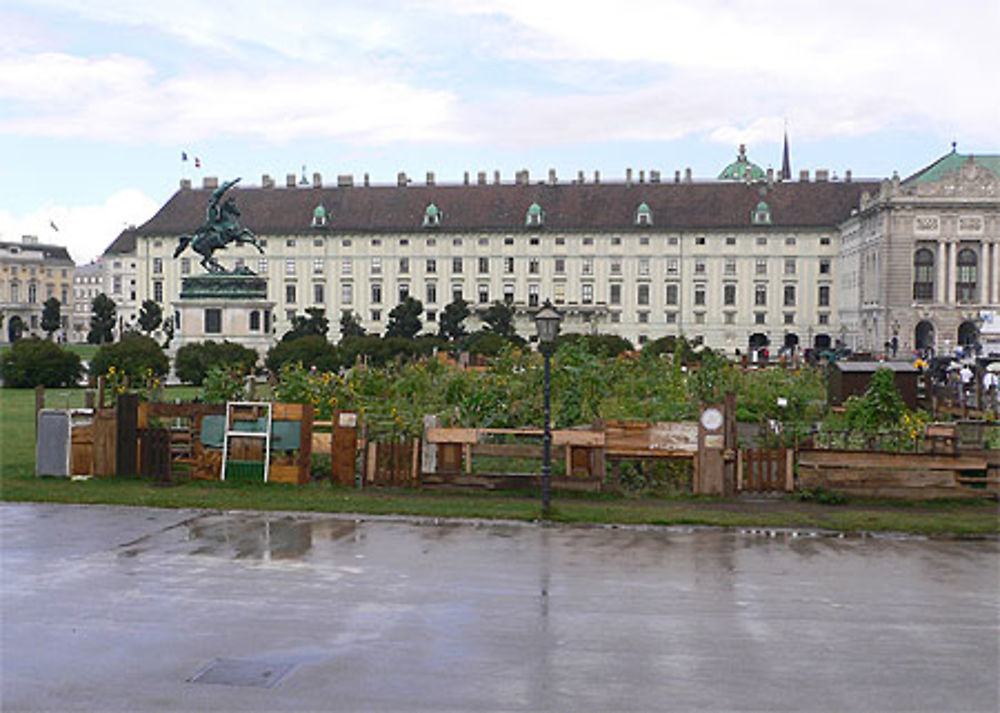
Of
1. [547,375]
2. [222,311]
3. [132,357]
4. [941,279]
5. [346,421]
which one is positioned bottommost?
[346,421]

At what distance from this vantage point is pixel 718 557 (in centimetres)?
1609

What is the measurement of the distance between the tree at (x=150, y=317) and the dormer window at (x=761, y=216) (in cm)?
5413

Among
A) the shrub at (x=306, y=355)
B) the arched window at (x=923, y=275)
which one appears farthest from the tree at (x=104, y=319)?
the arched window at (x=923, y=275)

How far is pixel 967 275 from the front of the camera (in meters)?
104

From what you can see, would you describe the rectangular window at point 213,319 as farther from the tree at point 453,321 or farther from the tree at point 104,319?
the tree at point 104,319

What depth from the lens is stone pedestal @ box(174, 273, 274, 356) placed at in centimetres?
5925

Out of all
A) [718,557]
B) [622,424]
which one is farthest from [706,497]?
[718,557]

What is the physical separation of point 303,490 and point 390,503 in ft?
7.20

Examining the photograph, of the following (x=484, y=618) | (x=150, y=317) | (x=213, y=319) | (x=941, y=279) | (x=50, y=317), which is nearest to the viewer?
(x=484, y=618)

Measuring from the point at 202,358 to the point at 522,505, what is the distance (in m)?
34.0

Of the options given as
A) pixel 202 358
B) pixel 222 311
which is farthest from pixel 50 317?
pixel 202 358

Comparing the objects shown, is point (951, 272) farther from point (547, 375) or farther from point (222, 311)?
point (547, 375)

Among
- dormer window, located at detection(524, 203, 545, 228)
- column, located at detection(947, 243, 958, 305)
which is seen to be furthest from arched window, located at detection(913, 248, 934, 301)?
dormer window, located at detection(524, 203, 545, 228)

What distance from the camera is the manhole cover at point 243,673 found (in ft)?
34.1
